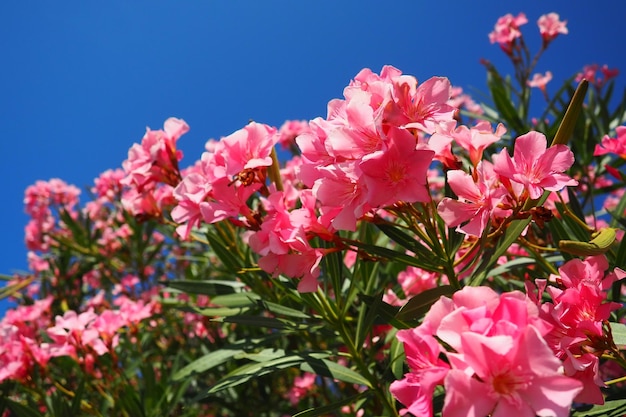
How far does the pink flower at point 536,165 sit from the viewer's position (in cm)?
71

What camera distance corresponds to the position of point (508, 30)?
2.69m

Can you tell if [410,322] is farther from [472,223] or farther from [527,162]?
[527,162]

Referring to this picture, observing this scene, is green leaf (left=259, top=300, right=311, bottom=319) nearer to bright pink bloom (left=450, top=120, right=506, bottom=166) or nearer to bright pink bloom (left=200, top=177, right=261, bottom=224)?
bright pink bloom (left=200, top=177, right=261, bottom=224)

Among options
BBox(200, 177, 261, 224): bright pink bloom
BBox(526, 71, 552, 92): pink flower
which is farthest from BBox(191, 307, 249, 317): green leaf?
BBox(526, 71, 552, 92): pink flower

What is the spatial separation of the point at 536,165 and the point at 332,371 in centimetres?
61

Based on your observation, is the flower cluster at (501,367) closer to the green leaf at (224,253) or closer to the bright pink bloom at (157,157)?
the green leaf at (224,253)

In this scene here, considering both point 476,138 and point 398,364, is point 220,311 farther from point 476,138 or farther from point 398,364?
point 476,138

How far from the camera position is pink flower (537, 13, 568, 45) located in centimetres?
277

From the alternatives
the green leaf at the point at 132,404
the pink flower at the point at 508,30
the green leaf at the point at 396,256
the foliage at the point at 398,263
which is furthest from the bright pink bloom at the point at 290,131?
the green leaf at the point at 396,256

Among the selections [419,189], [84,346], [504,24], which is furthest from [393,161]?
[504,24]

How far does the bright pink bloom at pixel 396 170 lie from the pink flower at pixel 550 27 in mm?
2534

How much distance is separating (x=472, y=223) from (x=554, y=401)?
11.7 inches

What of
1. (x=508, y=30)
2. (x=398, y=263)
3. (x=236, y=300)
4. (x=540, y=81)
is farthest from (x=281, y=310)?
(x=540, y=81)

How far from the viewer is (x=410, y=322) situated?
84 centimetres
